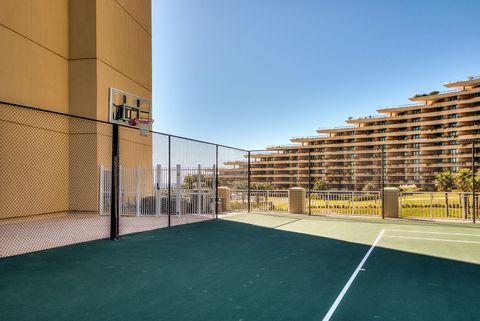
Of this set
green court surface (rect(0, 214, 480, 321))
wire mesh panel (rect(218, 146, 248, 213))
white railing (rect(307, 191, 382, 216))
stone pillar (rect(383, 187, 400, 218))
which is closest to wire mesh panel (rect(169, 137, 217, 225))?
wire mesh panel (rect(218, 146, 248, 213))

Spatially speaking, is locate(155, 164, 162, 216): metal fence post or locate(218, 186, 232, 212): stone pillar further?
locate(218, 186, 232, 212): stone pillar

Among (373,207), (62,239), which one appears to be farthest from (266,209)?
(62,239)

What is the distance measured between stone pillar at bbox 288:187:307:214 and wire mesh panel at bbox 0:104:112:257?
7.93 metres

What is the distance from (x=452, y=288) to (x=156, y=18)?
21587 mm

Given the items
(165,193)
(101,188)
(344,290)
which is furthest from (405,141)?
(344,290)

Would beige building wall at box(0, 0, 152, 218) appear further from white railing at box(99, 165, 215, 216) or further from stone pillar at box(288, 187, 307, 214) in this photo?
stone pillar at box(288, 187, 307, 214)

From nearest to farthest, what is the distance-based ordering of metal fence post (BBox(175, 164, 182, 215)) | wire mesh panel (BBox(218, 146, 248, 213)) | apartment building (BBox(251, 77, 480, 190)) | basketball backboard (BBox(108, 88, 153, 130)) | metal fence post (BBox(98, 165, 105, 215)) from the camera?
metal fence post (BBox(175, 164, 182, 215))
basketball backboard (BBox(108, 88, 153, 130))
metal fence post (BBox(98, 165, 105, 215))
wire mesh panel (BBox(218, 146, 248, 213))
apartment building (BBox(251, 77, 480, 190))

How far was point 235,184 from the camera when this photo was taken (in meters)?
17.4

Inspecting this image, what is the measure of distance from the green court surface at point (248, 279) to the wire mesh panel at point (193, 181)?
460 centimetres

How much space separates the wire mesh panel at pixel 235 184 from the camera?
16516 millimetres

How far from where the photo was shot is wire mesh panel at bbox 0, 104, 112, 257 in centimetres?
1053

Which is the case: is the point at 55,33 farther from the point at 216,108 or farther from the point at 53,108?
the point at 216,108

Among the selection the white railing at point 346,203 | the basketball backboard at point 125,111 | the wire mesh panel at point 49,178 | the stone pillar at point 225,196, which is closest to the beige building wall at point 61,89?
the wire mesh panel at point 49,178

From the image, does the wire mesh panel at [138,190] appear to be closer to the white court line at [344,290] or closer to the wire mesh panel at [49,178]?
the wire mesh panel at [49,178]
